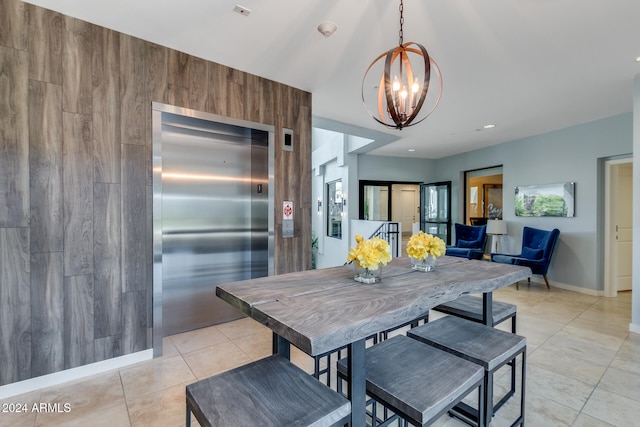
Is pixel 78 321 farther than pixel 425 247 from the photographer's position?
Yes

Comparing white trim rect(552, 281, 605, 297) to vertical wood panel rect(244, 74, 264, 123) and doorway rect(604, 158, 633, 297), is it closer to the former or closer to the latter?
doorway rect(604, 158, 633, 297)

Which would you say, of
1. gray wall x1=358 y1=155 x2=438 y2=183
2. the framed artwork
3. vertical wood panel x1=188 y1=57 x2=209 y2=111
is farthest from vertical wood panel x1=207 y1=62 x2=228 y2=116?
the framed artwork

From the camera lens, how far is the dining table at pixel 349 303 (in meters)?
1.07

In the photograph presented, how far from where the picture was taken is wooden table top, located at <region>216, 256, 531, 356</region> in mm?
1063

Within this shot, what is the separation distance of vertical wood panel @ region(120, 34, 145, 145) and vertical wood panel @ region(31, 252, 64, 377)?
1.09 meters

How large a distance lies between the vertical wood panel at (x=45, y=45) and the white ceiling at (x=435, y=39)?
0.08 meters

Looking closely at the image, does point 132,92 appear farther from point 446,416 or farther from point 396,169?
point 396,169

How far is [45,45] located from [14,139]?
2.42 ft

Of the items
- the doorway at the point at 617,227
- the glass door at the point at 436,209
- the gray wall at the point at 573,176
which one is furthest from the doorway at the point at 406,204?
the doorway at the point at 617,227

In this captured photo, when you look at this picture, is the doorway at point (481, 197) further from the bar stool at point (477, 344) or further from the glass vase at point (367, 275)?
the glass vase at point (367, 275)

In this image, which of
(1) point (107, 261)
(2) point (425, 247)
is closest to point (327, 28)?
(2) point (425, 247)

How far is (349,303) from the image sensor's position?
130 cm

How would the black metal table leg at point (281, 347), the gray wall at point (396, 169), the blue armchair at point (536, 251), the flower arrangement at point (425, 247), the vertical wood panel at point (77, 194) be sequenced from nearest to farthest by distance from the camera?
the black metal table leg at point (281, 347), the flower arrangement at point (425, 247), the vertical wood panel at point (77, 194), the blue armchair at point (536, 251), the gray wall at point (396, 169)

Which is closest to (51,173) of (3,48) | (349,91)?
(3,48)
